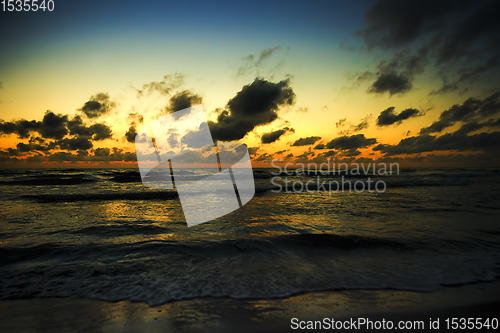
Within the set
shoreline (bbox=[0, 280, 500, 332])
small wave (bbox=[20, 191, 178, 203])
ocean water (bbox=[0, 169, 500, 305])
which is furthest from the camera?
small wave (bbox=[20, 191, 178, 203])

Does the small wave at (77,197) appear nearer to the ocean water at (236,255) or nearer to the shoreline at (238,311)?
the ocean water at (236,255)

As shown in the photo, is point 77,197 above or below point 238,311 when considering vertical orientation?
above

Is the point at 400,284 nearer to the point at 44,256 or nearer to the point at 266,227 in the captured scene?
the point at 266,227

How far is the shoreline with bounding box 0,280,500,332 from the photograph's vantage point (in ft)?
9.47

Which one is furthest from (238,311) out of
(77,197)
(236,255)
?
(77,197)

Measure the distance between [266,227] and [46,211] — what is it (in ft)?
30.4

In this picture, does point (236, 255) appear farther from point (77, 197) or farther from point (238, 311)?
point (77, 197)

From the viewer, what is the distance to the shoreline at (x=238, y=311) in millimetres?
2887

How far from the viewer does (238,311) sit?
318 cm

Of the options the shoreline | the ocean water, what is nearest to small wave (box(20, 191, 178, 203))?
the ocean water

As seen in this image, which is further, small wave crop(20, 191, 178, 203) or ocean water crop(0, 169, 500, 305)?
small wave crop(20, 191, 178, 203)

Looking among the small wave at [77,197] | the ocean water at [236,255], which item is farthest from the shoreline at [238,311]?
the small wave at [77,197]

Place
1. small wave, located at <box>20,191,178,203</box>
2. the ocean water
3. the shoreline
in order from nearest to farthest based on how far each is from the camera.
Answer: the shoreline, the ocean water, small wave, located at <box>20,191,178,203</box>

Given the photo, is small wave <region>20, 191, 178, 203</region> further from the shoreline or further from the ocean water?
the shoreline
